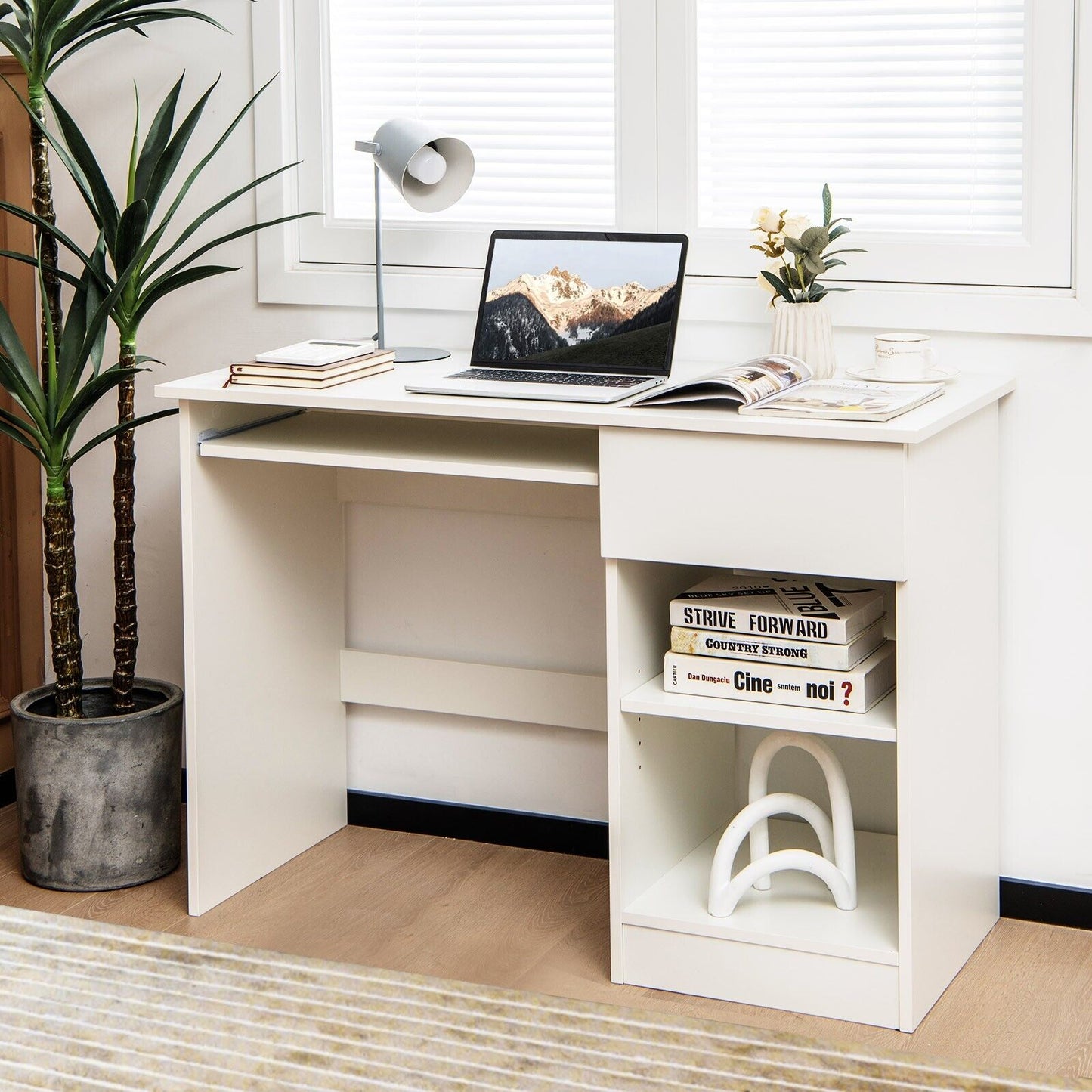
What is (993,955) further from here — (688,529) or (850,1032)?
(688,529)

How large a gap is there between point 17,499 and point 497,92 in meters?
1.35

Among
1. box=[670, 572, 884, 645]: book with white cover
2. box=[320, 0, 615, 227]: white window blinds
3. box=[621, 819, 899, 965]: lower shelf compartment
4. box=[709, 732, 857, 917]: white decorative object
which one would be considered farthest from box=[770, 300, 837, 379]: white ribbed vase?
box=[621, 819, 899, 965]: lower shelf compartment

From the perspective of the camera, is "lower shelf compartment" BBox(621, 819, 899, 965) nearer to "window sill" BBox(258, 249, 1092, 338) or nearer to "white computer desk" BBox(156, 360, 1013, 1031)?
"white computer desk" BBox(156, 360, 1013, 1031)

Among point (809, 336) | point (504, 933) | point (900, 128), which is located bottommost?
point (504, 933)

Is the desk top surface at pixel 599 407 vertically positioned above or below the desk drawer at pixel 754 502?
above

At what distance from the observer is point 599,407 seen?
2047 mm

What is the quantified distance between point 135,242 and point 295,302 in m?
0.43

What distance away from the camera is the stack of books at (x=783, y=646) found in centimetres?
205

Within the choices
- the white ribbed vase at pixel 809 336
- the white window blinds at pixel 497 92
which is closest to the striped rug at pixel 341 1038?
the white ribbed vase at pixel 809 336

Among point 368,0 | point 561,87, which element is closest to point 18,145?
point 368,0

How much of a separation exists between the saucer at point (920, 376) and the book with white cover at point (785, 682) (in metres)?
0.41

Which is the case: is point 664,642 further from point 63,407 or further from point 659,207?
point 63,407

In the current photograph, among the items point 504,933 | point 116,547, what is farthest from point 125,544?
point 504,933

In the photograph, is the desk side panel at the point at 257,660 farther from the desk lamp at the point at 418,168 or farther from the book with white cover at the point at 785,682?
the book with white cover at the point at 785,682
